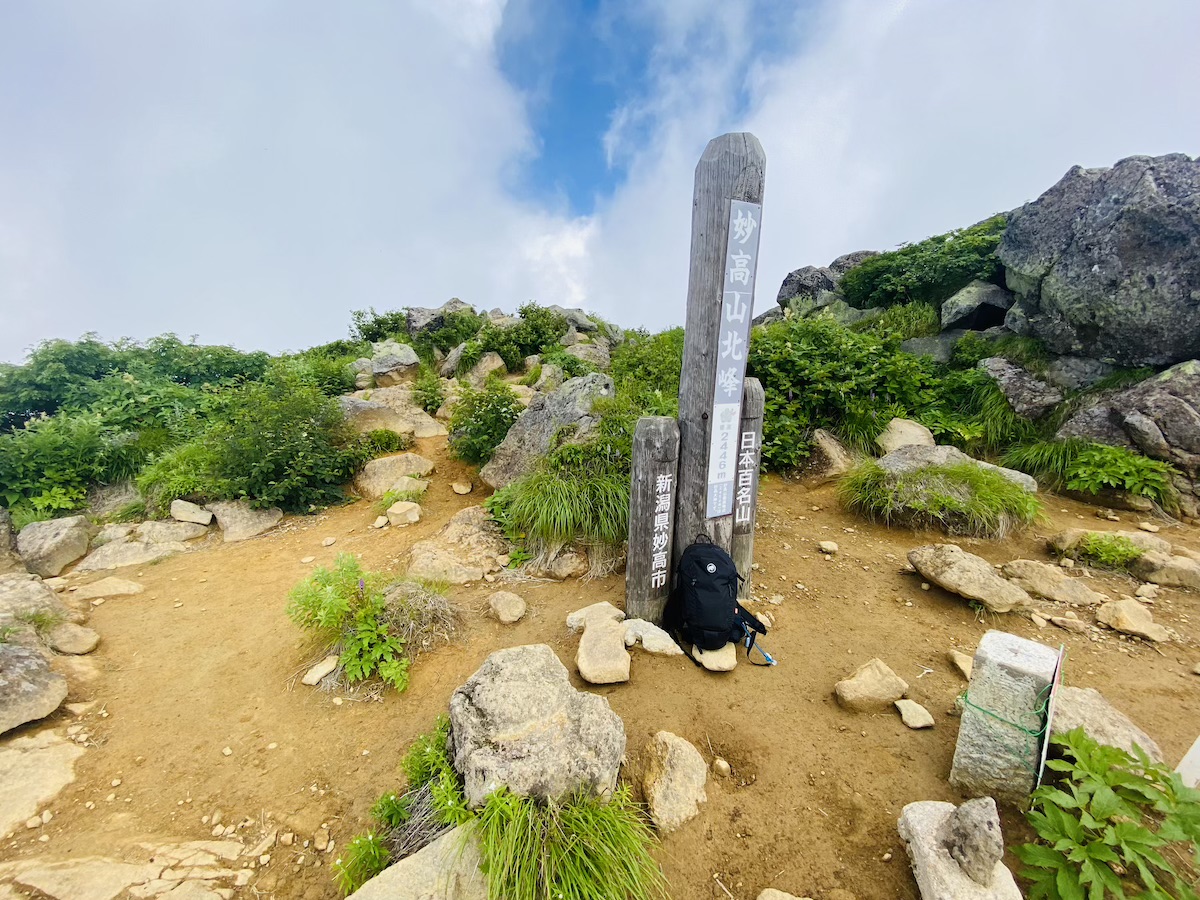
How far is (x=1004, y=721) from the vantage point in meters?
2.12

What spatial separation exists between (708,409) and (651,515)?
2.73 ft

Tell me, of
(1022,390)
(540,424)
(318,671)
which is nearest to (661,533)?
(318,671)

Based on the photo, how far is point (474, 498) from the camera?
22.3 ft

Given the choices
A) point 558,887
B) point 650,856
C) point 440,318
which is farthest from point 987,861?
point 440,318

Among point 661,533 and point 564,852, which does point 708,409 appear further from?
point 564,852

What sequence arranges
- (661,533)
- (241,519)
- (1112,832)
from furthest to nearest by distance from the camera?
(241,519)
(661,533)
(1112,832)

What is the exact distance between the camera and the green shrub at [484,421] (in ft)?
24.1

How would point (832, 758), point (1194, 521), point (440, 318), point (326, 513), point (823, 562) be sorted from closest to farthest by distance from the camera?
point (832, 758)
point (823, 562)
point (1194, 521)
point (326, 513)
point (440, 318)

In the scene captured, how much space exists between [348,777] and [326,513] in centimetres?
471

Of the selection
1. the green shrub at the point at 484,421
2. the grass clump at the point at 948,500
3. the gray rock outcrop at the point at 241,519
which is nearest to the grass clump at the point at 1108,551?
the grass clump at the point at 948,500

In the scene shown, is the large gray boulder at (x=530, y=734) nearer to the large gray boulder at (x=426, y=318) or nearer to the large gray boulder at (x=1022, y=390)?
the large gray boulder at (x=1022, y=390)

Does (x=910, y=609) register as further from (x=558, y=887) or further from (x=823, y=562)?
(x=558, y=887)

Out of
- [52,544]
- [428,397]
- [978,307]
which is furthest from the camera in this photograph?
[428,397]

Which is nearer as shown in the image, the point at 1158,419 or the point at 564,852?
the point at 564,852
